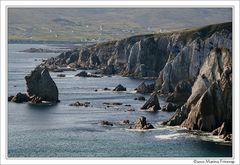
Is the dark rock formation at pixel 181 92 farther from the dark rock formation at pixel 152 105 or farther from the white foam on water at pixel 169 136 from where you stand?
the white foam on water at pixel 169 136

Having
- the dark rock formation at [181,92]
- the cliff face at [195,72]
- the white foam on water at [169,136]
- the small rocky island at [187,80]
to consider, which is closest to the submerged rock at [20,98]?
the small rocky island at [187,80]

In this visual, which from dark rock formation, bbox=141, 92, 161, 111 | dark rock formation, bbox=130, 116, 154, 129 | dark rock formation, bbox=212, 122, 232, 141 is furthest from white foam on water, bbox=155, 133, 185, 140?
dark rock formation, bbox=141, 92, 161, 111

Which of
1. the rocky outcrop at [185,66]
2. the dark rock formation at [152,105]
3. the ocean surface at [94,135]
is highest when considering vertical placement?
the rocky outcrop at [185,66]

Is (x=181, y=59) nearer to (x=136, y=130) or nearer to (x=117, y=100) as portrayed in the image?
(x=117, y=100)

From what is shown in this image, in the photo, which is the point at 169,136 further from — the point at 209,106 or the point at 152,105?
the point at 152,105
